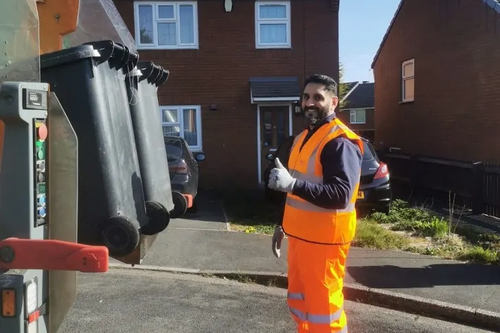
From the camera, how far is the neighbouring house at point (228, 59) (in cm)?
1415

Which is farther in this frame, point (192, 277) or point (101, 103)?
point (192, 277)

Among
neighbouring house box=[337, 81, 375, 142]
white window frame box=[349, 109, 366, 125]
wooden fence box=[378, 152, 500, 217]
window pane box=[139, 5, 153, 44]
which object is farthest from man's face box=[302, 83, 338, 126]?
white window frame box=[349, 109, 366, 125]

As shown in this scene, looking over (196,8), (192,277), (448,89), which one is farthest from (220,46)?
(192,277)

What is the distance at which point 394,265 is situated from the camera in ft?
21.6

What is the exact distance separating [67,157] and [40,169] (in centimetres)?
11

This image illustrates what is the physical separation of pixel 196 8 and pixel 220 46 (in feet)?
3.78

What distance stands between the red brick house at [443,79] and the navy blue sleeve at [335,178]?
36.1 ft

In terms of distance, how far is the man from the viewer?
304 centimetres

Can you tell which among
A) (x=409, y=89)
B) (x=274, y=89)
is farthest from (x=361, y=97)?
Result: (x=274, y=89)

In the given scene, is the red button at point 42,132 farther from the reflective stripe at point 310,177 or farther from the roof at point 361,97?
the roof at point 361,97

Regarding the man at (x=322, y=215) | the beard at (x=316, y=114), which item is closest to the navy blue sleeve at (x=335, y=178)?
the man at (x=322, y=215)

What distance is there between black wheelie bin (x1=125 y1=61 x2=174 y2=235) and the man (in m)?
0.65

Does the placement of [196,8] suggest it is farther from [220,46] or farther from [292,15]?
[292,15]

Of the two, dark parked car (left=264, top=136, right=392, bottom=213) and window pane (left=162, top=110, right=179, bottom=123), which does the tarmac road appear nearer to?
dark parked car (left=264, top=136, right=392, bottom=213)
